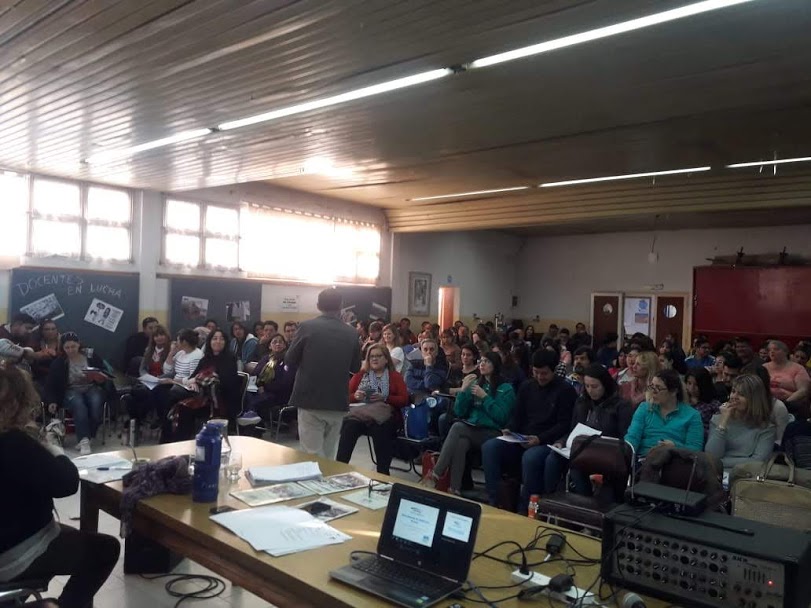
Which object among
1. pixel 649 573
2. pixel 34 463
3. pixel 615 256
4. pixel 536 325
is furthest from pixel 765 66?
pixel 536 325

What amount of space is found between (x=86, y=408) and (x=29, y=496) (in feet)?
15.9

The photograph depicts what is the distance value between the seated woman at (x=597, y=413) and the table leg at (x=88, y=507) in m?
2.86

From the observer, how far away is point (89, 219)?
864cm

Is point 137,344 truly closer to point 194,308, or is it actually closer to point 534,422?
point 194,308

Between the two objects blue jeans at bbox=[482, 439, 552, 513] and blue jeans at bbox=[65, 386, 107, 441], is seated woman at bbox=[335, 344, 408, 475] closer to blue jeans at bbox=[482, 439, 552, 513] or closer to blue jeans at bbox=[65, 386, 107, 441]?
blue jeans at bbox=[482, 439, 552, 513]

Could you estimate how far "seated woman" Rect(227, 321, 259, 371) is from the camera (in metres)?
8.55

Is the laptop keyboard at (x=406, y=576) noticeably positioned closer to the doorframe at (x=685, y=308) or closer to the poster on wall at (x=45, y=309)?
the poster on wall at (x=45, y=309)

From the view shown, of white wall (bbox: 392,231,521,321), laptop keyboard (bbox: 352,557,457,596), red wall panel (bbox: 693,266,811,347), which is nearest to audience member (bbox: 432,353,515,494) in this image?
laptop keyboard (bbox: 352,557,457,596)

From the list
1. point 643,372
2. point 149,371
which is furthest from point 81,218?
point 643,372

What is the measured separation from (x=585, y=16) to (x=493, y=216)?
24.4 ft

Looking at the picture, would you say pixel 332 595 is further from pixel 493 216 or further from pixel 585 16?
pixel 493 216

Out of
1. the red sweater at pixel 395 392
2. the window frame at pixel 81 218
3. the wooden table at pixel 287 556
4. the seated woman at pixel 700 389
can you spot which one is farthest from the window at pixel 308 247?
the wooden table at pixel 287 556

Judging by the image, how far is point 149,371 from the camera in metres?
7.78

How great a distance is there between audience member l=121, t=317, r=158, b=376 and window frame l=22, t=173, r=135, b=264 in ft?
3.29
